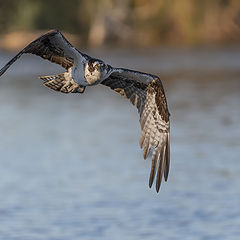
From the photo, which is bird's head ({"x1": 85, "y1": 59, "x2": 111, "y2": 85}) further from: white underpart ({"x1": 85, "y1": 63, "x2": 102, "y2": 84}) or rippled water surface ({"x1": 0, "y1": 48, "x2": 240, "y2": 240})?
rippled water surface ({"x1": 0, "y1": 48, "x2": 240, "y2": 240})

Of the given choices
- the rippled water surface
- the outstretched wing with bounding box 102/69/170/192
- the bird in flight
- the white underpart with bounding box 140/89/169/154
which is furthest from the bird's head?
the rippled water surface

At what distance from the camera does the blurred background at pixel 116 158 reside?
37.1 ft

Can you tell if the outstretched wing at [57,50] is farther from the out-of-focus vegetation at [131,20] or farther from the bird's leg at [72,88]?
the out-of-focus vegetation at [131,20]

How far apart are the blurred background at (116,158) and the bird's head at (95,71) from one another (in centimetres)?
206

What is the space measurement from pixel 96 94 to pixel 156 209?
13.8 meters

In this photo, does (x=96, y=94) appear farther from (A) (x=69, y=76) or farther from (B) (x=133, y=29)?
(B) (x=133, y=29)

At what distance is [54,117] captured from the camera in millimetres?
21047

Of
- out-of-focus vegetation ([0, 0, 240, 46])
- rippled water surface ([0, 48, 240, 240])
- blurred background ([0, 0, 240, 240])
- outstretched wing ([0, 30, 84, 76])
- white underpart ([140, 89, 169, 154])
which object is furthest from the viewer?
out-of-focus vegetation ([0, 0, 240, 46])

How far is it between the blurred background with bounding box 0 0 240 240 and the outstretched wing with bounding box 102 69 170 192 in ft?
3.60

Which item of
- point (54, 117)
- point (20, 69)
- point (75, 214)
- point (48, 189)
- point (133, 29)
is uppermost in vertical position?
point (133, 29)

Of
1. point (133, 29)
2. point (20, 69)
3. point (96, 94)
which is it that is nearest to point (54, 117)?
point (96, 94)

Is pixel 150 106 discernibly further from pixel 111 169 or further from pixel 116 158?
pixel 116 158

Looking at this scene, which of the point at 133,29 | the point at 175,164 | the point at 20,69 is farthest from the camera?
the point at 133,29

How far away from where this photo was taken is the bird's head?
30.3 feet
